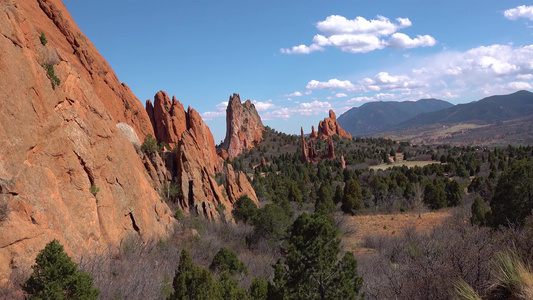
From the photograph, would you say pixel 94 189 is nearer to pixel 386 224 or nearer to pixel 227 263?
pixel 227 263

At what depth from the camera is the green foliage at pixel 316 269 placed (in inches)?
524

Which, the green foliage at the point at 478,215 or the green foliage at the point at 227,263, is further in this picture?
the green foliage at the point at 478,215

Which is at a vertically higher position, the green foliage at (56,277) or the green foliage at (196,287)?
the green foliage at (56,277)

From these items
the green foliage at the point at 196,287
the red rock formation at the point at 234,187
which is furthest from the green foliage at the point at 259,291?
the red rock formation at the point at 234,187

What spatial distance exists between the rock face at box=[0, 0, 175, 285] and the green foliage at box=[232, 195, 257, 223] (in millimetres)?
15376

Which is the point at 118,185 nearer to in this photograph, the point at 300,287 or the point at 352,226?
the point at 300,287

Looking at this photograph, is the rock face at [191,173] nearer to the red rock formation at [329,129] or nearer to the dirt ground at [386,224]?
the dirt ground at [386,224]

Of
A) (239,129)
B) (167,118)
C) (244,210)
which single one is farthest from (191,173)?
(239,129)

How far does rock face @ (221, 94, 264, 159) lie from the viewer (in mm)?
122938

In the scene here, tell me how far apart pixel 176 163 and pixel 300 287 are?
24583 millimetres

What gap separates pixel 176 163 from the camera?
34969mm

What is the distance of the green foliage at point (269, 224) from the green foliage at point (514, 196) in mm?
16783

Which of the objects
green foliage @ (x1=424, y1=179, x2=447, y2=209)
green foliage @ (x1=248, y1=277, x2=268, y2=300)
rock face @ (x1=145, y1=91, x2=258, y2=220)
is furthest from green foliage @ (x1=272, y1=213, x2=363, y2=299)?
green foliage @ (x1=424, y1=179, x2=447, y2=209)

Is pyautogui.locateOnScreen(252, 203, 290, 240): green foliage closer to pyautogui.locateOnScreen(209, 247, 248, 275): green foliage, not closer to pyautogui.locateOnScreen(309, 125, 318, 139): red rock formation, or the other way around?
pyautogui.locateOnScreen(209, 247, 248, 275): green foliage
